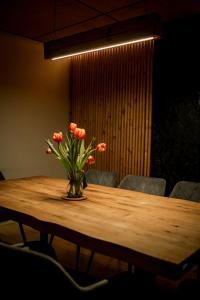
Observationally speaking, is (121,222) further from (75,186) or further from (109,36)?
(109,36)

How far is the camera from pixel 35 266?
1.23m

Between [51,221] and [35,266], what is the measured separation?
62 centimetres

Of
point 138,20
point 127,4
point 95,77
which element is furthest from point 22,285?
point 95,77

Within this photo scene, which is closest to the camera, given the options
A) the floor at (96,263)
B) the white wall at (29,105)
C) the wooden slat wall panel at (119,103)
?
the floor at (96,263)

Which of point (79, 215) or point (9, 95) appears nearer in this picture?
point (79, 215)

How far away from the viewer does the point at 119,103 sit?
495 centimetres

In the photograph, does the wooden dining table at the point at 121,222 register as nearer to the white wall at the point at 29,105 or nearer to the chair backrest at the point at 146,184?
the chair backrest at the point at 146,184

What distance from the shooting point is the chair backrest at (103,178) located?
3586 mm

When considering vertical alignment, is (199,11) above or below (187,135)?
above

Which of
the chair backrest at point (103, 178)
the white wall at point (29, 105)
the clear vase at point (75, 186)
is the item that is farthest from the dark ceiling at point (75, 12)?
the clear vase at point (75, 186)

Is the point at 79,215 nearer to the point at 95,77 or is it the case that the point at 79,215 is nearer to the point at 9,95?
the point at 9,95

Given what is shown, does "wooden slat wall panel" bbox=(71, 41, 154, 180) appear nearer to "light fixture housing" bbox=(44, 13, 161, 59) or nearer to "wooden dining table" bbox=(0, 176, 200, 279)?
"light fixture housing" bbox=(44, 13, 161, 59)

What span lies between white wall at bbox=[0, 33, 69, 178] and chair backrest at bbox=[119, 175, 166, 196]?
223cm

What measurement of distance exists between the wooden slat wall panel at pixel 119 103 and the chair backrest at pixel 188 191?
1572 mm
